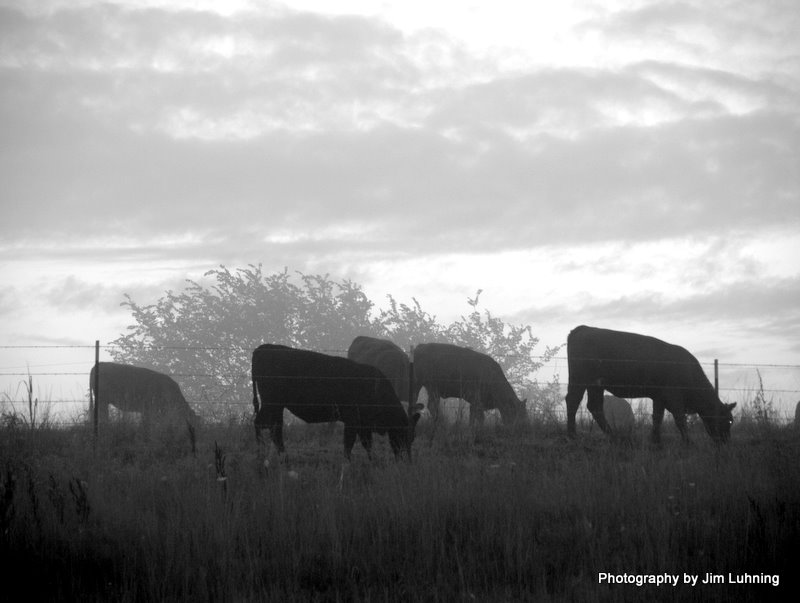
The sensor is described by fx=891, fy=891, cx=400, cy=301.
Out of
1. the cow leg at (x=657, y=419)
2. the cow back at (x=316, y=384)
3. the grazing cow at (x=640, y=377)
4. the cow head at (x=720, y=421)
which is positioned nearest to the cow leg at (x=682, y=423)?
the grazing cow at (x=640, y=377)

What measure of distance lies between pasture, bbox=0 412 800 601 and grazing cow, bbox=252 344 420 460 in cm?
207

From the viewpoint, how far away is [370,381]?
12.9 metres

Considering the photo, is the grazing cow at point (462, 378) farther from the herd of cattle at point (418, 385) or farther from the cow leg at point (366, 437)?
the cow leg at point (366, 437)

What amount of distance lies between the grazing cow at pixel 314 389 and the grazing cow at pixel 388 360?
214 inches

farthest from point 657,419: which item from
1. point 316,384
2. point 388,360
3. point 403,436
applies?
point 388,360

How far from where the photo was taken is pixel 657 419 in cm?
1490

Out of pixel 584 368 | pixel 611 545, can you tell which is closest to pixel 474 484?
pixel 611 545

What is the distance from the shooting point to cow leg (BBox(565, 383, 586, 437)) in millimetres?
14955

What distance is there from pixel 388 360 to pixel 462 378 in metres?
1.61

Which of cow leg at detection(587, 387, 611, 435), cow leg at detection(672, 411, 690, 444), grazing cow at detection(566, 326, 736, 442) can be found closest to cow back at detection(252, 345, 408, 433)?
grazing cow at detection(566, 326, 736, 442)

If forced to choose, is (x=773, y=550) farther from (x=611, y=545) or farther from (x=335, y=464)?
(x=335, y=464)

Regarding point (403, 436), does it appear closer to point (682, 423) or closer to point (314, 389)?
point (314, 389)

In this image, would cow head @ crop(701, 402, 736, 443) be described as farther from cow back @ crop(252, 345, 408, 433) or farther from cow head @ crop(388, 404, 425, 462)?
cow back @ crop(252, 345, 408, 433)

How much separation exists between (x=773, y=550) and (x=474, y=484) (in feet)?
9.34
